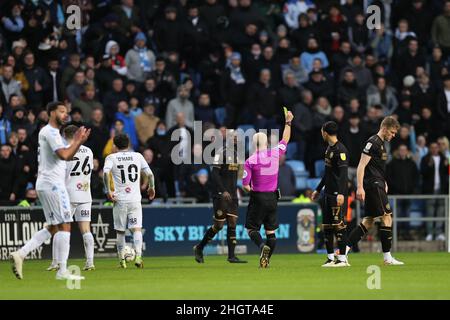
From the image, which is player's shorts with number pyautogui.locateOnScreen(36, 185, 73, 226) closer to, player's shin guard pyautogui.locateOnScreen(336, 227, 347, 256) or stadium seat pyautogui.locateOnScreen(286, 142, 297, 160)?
player's shin guard pyautogui.locateOnScreen(336, 227, 347, 256)

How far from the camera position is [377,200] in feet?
67.6

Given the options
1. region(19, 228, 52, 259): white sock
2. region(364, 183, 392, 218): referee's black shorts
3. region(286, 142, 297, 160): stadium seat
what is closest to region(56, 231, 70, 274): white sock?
region(19, 228, 52, 259): white sock

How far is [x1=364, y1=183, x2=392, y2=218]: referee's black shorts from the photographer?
2058cm

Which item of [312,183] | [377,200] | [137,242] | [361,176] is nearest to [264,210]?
[361,176]

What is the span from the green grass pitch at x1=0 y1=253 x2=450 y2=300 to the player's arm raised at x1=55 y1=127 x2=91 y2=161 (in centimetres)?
180

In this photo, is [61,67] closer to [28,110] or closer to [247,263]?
[28,110]

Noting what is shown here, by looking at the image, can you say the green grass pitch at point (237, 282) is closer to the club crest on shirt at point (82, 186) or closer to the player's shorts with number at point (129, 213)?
the player's shorts with number at point (129, 213)

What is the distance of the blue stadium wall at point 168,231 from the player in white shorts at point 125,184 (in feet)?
16.1

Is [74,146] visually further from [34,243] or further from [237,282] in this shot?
[237,282]

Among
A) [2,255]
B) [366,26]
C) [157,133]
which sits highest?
[366,26]

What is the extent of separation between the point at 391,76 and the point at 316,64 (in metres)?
3.03

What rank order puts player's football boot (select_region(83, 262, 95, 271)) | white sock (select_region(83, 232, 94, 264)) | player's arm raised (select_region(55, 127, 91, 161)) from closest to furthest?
player's arm raised (select_region(55, 127, 91, 161)) → white sock (select_region(83, 232, 94, 264)) → player's football boot (select_region(83, 262, 95, 271))

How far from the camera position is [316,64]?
3166 centimetres
